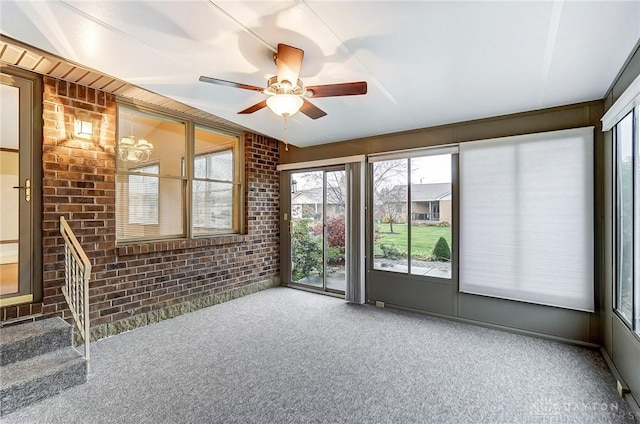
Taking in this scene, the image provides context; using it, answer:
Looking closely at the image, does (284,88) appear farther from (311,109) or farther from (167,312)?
(167,312)

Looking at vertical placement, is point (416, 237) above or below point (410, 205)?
below

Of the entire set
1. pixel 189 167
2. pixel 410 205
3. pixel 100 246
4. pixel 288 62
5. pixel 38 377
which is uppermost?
pixel 288 62

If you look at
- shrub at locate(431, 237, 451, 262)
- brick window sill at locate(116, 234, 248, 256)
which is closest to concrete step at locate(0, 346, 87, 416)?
brick window sill at locate(116, 234, 248, 256)

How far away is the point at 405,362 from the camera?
8.89 feet

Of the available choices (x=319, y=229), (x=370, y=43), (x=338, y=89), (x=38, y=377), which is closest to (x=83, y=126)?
(x=38, y=377)

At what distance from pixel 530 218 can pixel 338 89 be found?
2501 millimetres

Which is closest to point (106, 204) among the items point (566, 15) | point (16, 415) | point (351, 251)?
point (16, 415)

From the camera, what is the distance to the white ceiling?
190cm

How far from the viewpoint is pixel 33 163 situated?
9.42ft

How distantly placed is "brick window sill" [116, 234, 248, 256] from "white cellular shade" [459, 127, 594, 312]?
325 cm

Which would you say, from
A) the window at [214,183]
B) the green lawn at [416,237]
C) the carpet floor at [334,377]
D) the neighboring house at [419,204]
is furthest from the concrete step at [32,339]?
the neighboring house at [419,204]

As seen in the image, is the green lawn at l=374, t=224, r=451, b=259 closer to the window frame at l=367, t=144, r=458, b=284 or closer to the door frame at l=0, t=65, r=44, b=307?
the window frame at l=367, t=144, r=458, b=284

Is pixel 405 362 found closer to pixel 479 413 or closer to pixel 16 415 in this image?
pixel 479 413

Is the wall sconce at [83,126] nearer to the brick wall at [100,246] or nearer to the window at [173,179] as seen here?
the brick wall at [100,246]
